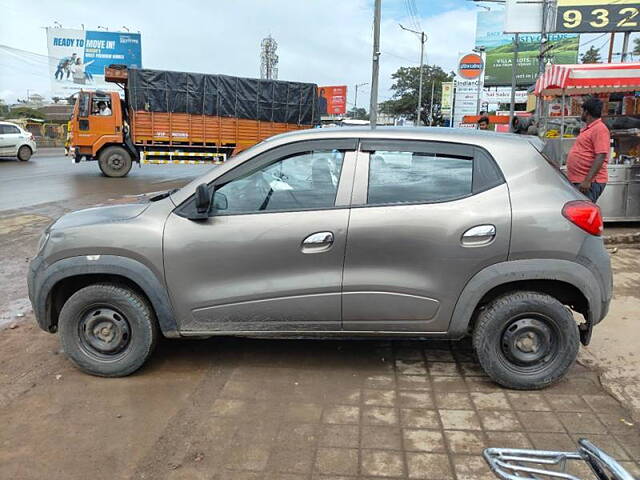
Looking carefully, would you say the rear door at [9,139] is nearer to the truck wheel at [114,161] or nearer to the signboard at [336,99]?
the truck wheel at [114,161]

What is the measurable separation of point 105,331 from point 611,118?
9.29 metres

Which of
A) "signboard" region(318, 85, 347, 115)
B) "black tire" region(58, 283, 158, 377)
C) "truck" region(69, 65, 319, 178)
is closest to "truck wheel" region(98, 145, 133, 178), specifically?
"truck" region(69, 65, 319, 178)

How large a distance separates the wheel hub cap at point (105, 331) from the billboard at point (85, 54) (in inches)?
1561

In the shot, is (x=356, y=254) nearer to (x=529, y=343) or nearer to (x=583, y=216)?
(x=529, y=343)

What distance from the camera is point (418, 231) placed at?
3.40 meters

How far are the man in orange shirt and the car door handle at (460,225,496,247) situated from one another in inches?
120

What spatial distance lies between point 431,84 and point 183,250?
6832 cm

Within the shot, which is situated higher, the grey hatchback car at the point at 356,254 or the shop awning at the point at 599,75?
the shop awning at the point at 599,75

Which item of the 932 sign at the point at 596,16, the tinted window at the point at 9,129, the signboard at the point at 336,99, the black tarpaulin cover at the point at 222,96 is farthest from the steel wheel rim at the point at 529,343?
the signboard at the point at 336,99

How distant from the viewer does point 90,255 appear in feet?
11.6

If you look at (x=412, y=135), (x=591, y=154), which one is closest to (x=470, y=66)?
(x=591, y=154)

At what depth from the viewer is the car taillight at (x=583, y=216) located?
336 cm

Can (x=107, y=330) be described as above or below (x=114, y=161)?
below

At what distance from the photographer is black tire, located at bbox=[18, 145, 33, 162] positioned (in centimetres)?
2311
